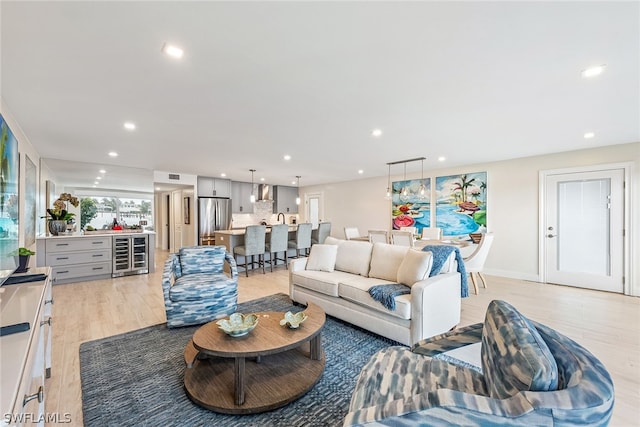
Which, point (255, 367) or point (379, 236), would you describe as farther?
point (379, 236)

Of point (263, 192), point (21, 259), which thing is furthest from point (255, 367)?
point (263, 192)

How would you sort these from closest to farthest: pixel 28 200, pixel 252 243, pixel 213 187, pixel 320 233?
pixel 28 200
pixel 252 243
pixel 320 233
pixel 213 187

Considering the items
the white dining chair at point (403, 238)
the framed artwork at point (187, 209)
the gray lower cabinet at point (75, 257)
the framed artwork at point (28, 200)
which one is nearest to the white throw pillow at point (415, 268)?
the white dining chair at point (403, 238)

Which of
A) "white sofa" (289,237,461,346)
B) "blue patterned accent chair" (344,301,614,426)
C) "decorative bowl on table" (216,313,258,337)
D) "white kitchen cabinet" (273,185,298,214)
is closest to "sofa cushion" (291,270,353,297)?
"white sofa" (289,237,461,346)

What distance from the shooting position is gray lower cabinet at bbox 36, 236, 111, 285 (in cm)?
462

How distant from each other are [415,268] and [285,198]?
7.48 m

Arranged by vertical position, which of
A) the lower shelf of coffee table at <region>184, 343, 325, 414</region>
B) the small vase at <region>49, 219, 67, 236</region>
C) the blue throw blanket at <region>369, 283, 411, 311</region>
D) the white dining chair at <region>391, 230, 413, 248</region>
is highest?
the small vase at <region>49, 219, 67, 236</region>

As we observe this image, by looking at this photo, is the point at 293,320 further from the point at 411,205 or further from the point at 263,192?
the point at 263,192

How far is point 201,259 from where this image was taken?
3.51 m

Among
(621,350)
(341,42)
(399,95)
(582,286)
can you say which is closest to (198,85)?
(341,42)

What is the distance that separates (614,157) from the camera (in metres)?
4.29

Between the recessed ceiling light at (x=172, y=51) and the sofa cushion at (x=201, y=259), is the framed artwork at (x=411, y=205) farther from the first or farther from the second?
the recessed ceiling light at (x=172, y=51)

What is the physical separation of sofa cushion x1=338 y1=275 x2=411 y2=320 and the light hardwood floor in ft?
4.04

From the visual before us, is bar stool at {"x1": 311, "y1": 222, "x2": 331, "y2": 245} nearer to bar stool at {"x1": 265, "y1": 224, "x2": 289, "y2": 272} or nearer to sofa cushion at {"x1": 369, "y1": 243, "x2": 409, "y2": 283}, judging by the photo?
bar stool at {"x1": 265, "y1": 224, "x2": 289, "y2": 272}
